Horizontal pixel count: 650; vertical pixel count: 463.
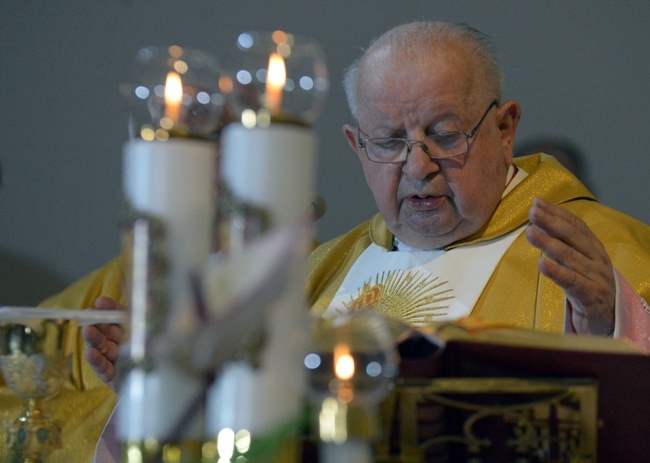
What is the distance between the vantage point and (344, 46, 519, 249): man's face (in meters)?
2.77

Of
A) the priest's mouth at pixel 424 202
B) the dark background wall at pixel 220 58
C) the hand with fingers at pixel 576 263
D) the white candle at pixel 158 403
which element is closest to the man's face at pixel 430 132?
the priest's mouth at pixel 424 202

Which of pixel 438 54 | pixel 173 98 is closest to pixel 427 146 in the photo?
pixel 438 54

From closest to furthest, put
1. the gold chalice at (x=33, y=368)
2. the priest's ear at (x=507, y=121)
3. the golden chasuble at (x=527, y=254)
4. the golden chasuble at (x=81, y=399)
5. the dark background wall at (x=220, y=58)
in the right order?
the gold chalice at (x=33, y=368) → the golden chasuble at (x=527, y=254) → the priest's ear at (x=507, y=121) → the golden chasuble at (x=81, y=399) → the dark background wall at (x=220, y=58)

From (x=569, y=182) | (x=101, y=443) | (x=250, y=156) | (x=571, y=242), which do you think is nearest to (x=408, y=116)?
(x=569, y=182)

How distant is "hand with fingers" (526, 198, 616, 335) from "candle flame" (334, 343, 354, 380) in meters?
0.78

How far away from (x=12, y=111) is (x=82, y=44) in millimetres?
528

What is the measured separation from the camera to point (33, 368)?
5.32 feet

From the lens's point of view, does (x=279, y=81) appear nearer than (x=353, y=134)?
Yes

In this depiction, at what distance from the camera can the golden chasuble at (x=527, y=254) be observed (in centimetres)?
266

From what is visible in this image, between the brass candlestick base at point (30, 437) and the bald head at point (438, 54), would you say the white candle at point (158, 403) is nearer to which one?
the brass candlestick base at point (30, 437)

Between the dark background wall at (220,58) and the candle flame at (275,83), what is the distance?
3409 millimetres

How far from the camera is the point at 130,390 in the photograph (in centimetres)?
95

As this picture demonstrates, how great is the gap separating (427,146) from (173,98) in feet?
5.81

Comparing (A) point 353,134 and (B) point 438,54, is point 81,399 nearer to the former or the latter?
(A) point 353,134
